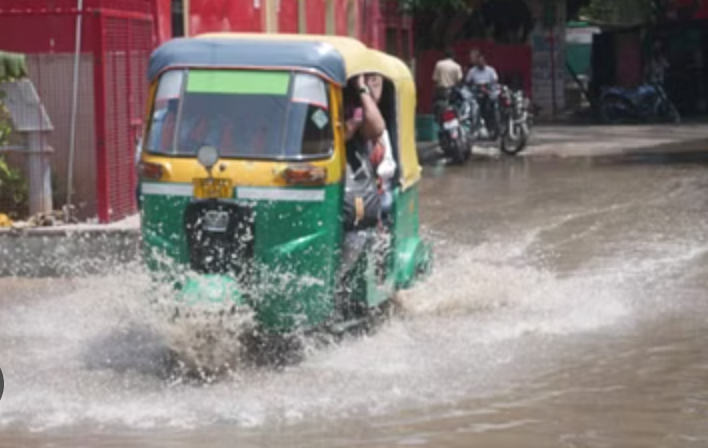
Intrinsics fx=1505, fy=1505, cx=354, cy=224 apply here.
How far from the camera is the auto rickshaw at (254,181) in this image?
26.1 feet

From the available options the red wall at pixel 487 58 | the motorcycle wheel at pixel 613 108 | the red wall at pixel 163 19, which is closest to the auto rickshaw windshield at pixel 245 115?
the red wall at pixel 163 19

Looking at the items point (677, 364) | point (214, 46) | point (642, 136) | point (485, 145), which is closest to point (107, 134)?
point (214, 46)

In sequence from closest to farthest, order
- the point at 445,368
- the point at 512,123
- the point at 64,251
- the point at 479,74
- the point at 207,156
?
the point at 207,156 → the point at 445,368 → the point at 64,251 → the point at 512,123 → the point at 479,74

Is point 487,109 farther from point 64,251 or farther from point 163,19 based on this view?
point 64,251

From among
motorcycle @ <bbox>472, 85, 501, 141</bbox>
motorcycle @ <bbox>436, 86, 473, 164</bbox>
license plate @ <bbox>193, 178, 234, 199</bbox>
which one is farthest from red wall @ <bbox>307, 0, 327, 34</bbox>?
license plate @ <bbox>193, 178, 234, 199</bbox>

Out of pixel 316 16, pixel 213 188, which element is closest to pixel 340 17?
pixel 316 16

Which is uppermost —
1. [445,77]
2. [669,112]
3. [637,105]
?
[445,77]

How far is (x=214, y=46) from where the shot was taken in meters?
8.42

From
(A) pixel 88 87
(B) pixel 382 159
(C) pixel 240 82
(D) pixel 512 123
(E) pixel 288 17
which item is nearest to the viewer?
(C) pixel 240 82

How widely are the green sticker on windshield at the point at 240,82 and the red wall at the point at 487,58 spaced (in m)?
21.4

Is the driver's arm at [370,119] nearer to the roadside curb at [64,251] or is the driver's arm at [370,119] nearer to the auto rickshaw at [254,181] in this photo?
the auto rickshaw at [254,181]

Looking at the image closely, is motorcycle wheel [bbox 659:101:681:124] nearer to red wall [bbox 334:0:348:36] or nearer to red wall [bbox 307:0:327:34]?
red wall [bbox 334:0:348:36]

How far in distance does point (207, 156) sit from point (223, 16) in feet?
37.4

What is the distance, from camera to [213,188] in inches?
315
